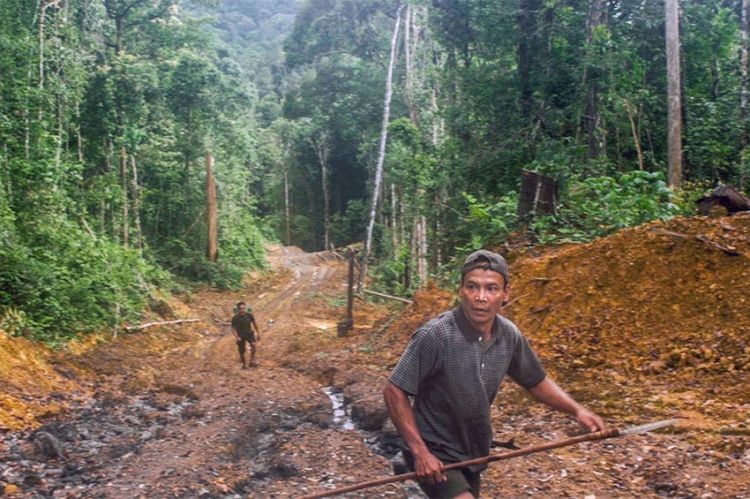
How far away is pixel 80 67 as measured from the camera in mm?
19922

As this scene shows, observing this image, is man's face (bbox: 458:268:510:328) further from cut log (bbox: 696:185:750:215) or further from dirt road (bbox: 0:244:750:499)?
cut log (bbox: 696:185:750:215)

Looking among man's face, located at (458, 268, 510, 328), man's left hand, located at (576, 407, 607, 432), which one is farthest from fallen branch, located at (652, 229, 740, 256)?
man's face, located at (458, 268, 510, 328)

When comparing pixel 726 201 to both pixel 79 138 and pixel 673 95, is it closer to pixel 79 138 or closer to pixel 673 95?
pixel 673 95

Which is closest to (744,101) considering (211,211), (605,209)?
(605,209)

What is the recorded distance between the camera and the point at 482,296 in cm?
325

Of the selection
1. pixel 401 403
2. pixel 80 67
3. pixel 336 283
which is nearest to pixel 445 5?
pixel 80 67

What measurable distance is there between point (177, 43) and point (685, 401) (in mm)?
26898

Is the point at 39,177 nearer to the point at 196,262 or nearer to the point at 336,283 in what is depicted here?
the point at 196,262

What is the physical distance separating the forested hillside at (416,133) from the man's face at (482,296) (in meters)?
9.90

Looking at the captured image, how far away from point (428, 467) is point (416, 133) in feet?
81.9

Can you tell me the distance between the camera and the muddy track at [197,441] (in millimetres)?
7492

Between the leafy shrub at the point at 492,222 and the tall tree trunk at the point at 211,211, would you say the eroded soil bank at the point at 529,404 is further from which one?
the tall tree trunk at the point at 211,211

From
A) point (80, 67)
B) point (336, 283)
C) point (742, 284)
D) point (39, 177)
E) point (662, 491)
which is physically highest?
point (80, 67)

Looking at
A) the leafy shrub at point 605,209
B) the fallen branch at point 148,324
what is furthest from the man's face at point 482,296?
the fallen branch at point 148,324
